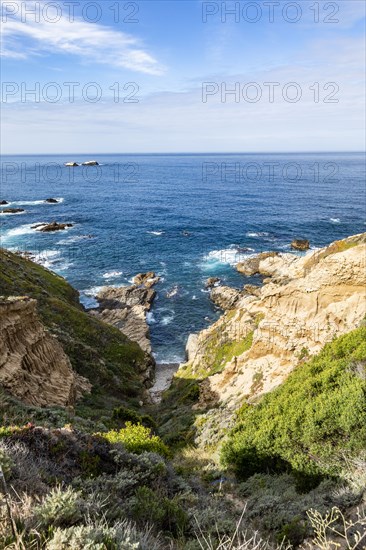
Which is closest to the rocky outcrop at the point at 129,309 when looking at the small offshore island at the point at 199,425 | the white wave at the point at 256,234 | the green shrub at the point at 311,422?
the small offshore island at the point at 199,425

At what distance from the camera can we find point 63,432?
37.3 feet

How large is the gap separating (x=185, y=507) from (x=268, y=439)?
5.34m

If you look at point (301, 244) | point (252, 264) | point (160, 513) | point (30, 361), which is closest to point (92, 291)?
point (252, 264)

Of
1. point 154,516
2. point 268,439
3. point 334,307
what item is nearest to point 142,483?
point 154,516

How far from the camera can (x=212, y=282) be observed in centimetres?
5847

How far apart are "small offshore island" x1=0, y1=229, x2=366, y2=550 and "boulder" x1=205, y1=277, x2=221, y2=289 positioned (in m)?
22.8

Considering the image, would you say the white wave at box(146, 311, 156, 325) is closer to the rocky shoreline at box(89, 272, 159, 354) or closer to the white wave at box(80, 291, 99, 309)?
the rocky shoreline at box(89, 272, 159, 354)

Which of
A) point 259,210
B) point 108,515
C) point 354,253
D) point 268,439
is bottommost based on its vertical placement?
point 268,439

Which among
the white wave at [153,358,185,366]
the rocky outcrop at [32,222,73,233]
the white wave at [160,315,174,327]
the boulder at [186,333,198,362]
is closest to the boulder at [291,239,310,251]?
the white wave at [160,315,174,327]

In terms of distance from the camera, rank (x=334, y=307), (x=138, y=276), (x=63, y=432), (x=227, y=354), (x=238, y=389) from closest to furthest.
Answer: (x=63, y=432) < (x=334, y=307) < (x=238, y=389) < (x=227, y=354) < (x=138, y=276)

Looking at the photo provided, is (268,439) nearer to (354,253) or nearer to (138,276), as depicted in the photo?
(354,253)

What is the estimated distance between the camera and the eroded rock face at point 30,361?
19.9 m

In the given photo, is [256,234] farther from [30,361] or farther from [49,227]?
[30,361]

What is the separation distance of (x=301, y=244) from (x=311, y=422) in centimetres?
6125
